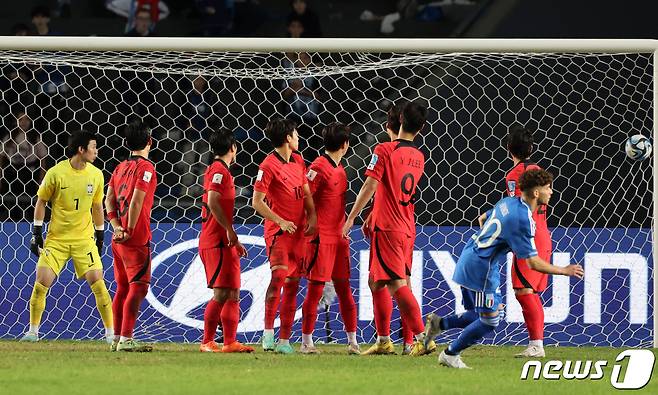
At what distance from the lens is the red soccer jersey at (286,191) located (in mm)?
9898

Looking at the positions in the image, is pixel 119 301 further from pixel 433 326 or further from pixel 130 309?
pixel 433 326

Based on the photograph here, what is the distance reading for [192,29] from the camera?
1645 centimetres

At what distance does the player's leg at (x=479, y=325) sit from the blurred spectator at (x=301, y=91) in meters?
4.10

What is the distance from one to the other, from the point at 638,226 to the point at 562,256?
0.84 m

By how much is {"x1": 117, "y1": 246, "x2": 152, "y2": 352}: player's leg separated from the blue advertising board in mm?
1470

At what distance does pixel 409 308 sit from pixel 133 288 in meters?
2.06

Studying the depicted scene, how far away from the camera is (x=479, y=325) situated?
838 centimetres

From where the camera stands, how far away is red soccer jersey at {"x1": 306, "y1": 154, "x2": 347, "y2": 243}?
1018 cm

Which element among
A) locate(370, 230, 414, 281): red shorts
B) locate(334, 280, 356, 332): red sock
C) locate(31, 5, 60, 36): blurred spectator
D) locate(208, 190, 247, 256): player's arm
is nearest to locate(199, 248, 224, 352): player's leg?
locate(208, 190, 247, 256): player's arm

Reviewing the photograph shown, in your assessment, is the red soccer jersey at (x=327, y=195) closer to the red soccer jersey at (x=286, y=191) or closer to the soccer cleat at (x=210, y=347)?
the red soccer jersey at (x=286, y=191)

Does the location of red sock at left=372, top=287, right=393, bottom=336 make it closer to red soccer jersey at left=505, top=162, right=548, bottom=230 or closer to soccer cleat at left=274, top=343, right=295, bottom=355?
soccer cleat at left=274, top=343, right=295, bottom=355

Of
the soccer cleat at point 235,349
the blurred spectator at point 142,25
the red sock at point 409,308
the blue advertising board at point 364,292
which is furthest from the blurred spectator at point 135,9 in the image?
the red sock at point 409,308

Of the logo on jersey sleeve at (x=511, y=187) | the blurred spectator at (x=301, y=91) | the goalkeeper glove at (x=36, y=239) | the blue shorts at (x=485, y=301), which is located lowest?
the blue shorts at (x=485, y=301)

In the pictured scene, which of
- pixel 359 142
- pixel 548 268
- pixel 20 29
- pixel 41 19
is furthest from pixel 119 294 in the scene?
pixel 41 19
